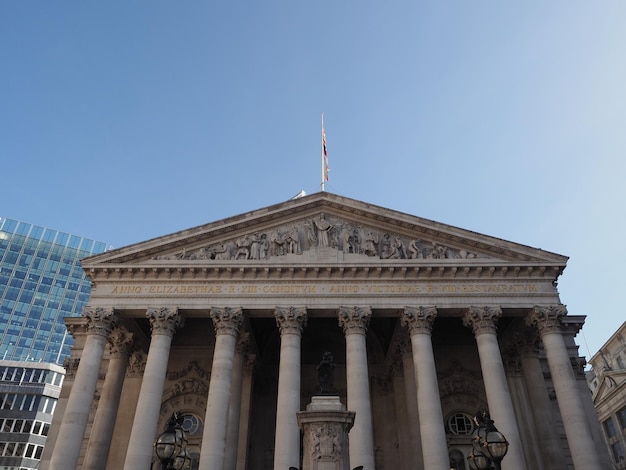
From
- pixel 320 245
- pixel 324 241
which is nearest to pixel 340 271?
pixel 320 245

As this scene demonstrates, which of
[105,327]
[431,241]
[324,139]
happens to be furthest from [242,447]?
[324,139]

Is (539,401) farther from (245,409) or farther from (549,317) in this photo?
(245,409)

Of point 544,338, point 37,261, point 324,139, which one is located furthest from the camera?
point 37,261

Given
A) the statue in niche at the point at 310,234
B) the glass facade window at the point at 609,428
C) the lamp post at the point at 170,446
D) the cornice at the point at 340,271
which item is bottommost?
the lamp post at the point at 170,446

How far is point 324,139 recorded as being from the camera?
38.1 m

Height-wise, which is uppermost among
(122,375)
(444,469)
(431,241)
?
(431,241)

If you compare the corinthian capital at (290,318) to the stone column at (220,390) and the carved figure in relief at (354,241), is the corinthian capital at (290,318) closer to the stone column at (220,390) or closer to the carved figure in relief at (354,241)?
the stone column at (220,390)

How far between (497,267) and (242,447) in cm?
1634

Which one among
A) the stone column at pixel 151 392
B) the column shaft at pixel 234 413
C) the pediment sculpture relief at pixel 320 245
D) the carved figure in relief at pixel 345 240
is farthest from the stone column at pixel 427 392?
the stone column at pixel 151 392

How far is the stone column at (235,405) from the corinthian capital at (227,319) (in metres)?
2.09

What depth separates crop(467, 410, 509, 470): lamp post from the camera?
39.9 feet

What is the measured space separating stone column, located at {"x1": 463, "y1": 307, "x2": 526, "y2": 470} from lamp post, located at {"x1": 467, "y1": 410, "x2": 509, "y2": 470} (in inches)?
398

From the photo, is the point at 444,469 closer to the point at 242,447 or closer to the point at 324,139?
the point at 242,447

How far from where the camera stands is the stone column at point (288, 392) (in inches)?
883
